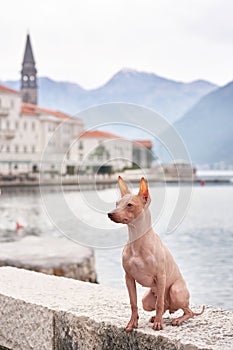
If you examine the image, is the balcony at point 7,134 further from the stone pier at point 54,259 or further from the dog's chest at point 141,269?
the dog's chest at point 141,269

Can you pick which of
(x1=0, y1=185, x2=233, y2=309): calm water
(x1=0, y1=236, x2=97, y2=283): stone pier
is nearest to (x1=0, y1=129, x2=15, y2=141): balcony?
(x1=0, y1=185, x2=233, y2=309): calm water

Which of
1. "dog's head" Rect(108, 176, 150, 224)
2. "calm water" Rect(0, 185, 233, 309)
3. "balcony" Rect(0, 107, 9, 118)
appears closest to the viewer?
"dog's head" Rect(108, 176, 150, 224)

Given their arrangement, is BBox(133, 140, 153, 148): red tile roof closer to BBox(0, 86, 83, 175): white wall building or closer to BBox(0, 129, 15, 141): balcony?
BBox(0, 86, 83, 175): white wall building

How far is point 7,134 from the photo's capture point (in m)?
29.0

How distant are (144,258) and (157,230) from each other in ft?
0.62

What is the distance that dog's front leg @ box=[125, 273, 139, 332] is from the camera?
5.60 ft

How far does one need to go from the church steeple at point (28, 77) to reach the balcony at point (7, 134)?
12.1 metres

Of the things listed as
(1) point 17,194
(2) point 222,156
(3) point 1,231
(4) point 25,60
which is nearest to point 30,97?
(4) point 25,60

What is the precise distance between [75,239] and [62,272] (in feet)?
13.0

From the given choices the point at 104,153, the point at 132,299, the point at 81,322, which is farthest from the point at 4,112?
Result: the point at 132,299

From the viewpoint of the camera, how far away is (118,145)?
2127 millimetres

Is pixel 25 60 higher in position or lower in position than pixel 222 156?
higher

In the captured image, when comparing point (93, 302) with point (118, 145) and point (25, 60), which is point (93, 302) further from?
point (25, 60)

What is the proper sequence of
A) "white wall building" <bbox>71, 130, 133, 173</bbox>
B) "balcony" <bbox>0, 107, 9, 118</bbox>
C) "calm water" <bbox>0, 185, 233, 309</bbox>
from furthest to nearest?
"balcony" <bbox>0, 107, 9, 118</bbox>
"white wall building" <bbox>71, 130, 133, 173</bbox>
"calm water" <bbox>0, 185, 233, 309</bbox>
